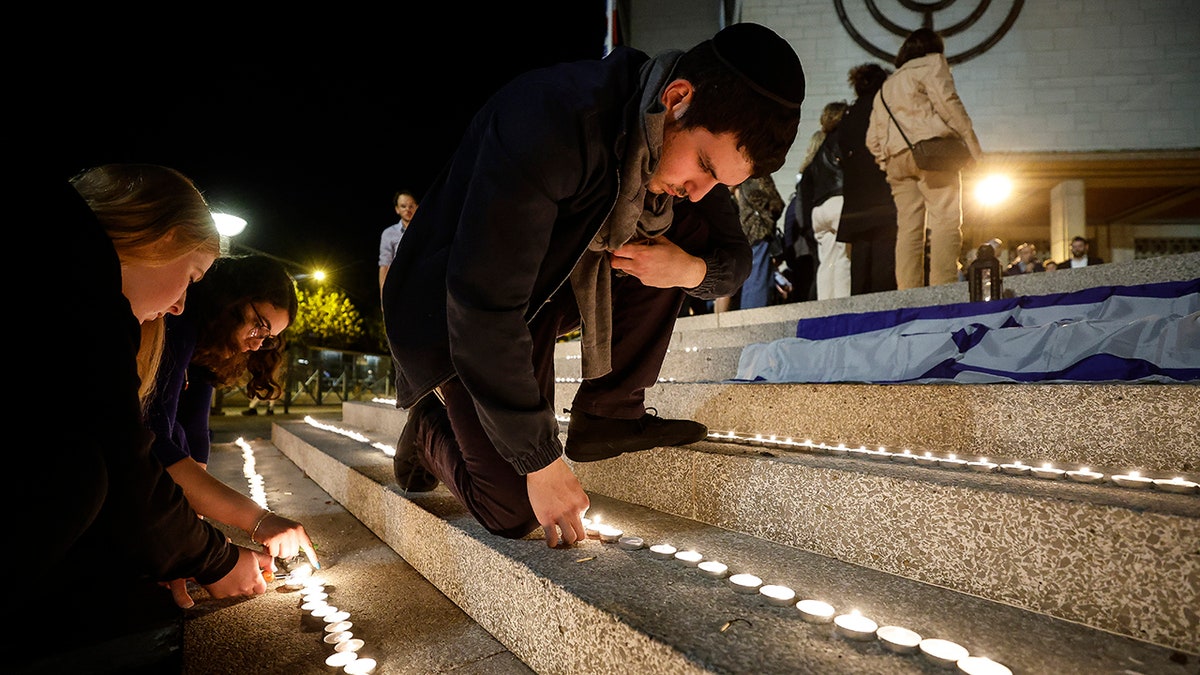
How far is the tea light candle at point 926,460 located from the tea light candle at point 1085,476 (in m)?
0.26

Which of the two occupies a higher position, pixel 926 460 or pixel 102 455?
pixel 102 455

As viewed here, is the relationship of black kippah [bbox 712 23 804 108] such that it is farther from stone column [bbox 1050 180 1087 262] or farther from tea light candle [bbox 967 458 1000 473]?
stone column [bbox 1050 180 1087 262]

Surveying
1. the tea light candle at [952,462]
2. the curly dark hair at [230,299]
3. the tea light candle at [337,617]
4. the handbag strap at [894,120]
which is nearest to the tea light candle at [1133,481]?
the tea light candle at [952,462]

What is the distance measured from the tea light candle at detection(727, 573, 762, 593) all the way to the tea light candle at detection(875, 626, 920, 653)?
229 mm

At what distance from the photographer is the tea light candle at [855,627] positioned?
0.83 m

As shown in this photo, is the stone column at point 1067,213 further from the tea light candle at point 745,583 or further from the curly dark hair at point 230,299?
the curly dark hair at point 230,299

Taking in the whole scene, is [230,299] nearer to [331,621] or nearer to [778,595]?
[331,621]

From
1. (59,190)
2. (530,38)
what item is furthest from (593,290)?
(530,38)

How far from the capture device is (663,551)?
48.7 inches

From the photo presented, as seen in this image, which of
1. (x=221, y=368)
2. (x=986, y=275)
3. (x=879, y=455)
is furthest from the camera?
(x=986, y=275)

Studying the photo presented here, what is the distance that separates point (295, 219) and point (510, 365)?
33555mm

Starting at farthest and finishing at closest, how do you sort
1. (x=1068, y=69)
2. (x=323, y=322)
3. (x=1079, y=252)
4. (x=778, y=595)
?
(x=323, y=322), (x=1068, y=69), (x=1079, y=252), (x=778, y=595)

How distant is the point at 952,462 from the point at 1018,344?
0.95m

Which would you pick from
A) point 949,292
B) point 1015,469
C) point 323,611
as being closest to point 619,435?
point 323,611
